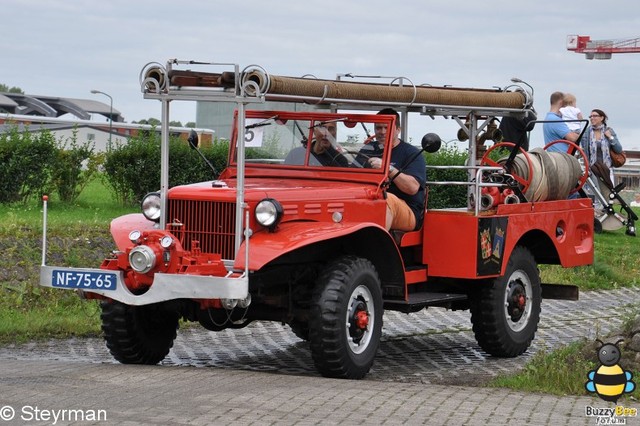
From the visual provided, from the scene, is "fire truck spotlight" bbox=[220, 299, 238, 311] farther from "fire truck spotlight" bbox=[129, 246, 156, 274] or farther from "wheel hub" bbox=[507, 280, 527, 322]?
"wheel hub" bbox=[507, 280, 527, 322]

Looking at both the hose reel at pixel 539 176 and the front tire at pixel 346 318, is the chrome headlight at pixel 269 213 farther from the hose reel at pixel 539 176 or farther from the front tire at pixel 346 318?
the hose reel at pixel 539 176

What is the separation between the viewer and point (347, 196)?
36.1 ft

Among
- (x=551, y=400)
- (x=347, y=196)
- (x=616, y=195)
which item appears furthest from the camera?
(x=616, y=195)

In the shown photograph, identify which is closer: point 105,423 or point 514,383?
point 105,423

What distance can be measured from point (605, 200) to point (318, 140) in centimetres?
1066

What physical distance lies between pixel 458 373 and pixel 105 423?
423 centimetres

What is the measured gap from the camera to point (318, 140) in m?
11.7

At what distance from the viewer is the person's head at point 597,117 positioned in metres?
21.3

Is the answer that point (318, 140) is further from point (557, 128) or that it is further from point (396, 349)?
point (557, 128)

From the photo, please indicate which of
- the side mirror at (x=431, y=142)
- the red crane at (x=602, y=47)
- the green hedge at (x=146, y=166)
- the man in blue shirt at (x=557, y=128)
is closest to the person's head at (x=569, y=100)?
the man in blue shirt at (x=557, y=128)

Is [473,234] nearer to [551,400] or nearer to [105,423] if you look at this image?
[551,400]

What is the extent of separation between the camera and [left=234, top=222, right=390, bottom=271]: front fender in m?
9.75

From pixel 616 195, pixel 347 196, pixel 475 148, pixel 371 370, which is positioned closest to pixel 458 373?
pixel 371 370

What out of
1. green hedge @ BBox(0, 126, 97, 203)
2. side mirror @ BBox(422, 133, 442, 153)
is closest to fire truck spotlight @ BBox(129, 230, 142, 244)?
side mirror @ BBox(422, 133, 442, 153)
